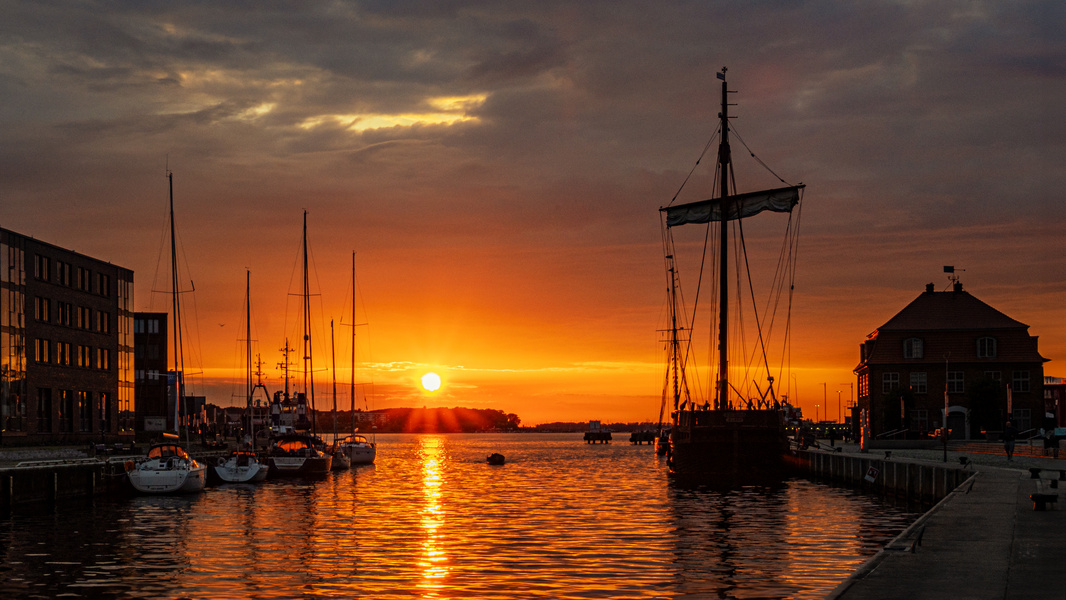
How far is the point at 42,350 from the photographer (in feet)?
274

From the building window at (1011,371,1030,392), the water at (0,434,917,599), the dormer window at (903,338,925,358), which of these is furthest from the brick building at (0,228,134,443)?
the building window at (1011,371,1030,392)

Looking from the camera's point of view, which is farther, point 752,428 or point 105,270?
point 105,270

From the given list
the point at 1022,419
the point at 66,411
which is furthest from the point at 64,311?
the point at 1022,419

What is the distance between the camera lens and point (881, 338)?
106688 mm

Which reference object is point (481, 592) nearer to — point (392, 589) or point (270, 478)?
point (392, 589)

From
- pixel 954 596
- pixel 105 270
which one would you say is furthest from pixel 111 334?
pixel 954 596

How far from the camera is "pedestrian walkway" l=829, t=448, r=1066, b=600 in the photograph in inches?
614

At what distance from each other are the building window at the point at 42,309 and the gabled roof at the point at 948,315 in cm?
7607

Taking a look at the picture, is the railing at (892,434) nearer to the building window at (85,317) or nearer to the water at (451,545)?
the water at (451,545)

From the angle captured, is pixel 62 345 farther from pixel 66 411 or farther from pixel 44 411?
pixel 44 411

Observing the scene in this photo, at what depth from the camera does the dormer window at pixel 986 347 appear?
103 m

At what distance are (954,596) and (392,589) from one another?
1340 centimetres

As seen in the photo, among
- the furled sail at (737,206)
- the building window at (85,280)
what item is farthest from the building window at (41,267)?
the furled sail at (737,206)

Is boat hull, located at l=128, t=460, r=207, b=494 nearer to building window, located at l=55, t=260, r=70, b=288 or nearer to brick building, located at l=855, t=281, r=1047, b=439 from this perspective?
building window, located at l=55, t=260, r=70, b=288
